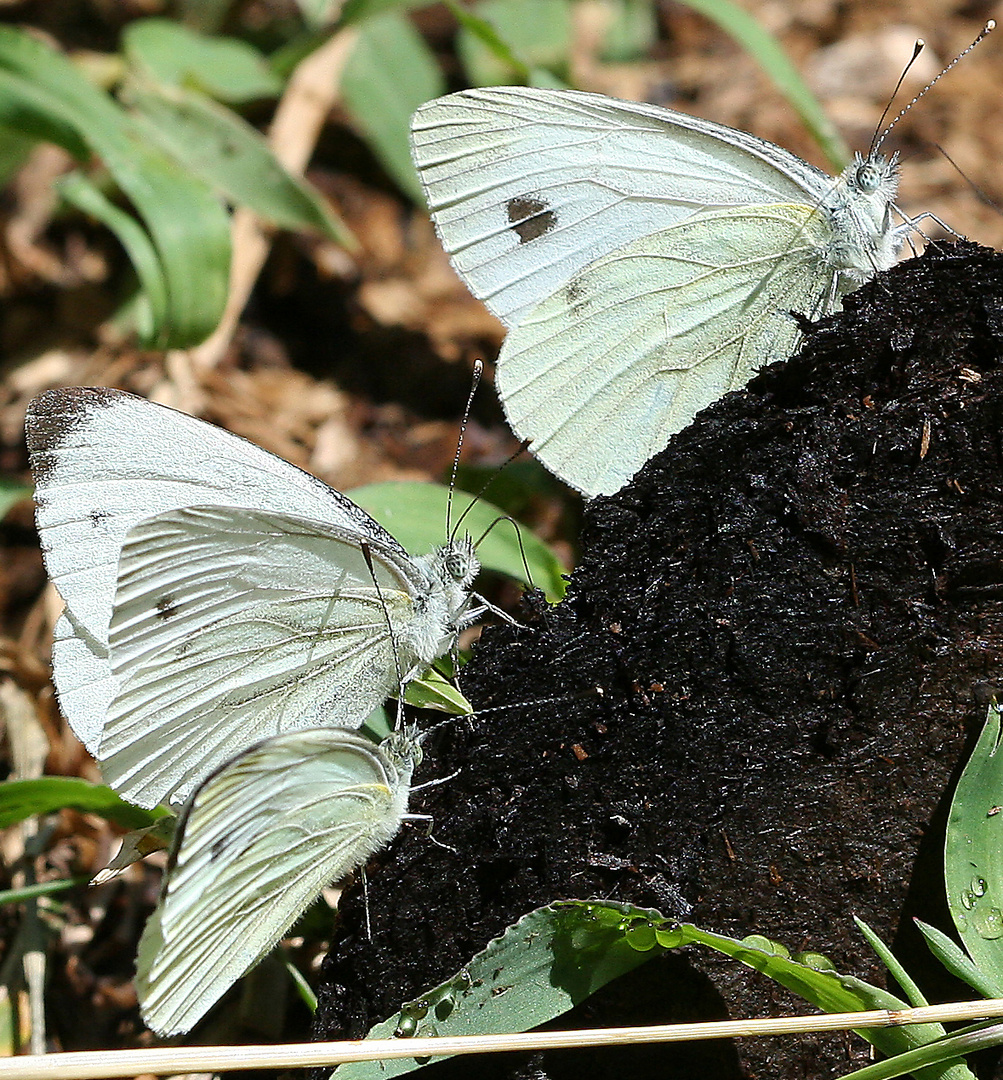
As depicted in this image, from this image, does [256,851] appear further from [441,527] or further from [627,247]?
[627,247]

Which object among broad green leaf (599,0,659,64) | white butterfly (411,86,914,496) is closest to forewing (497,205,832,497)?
white butterfly (411,86,914,496)

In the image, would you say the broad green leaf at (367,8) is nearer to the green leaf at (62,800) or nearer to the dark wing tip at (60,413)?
the dark wing tip at (60,413)

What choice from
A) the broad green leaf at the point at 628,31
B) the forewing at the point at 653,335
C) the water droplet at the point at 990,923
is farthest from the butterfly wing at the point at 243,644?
the broad green leaf at the point at 628,31

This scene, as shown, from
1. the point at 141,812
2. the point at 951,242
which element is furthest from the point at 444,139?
the point at 141,812

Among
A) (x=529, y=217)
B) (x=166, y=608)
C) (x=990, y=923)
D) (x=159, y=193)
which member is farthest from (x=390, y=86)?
(x=990, y=923)

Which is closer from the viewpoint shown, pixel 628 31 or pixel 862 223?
pixel 862 223

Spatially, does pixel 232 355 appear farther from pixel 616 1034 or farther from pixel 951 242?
pixel 616 1034
